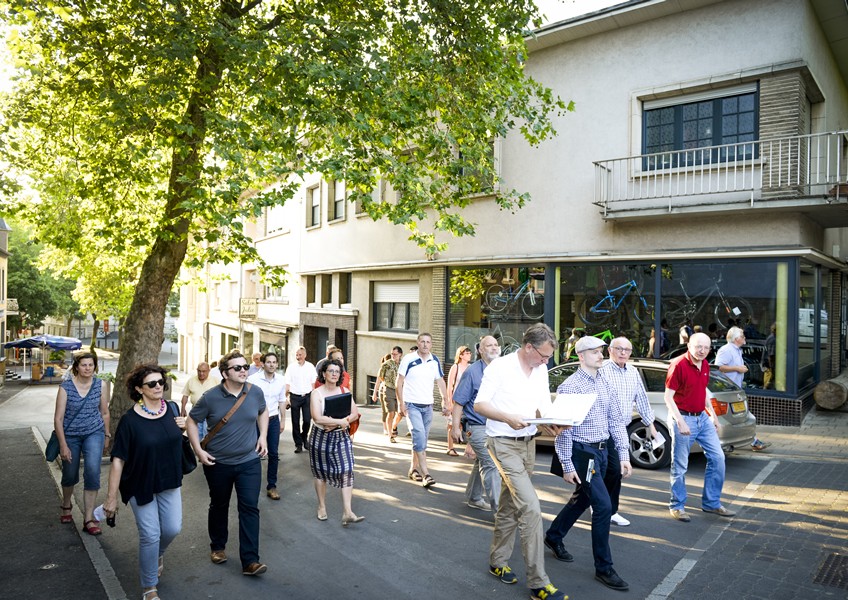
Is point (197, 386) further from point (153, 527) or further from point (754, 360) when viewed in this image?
point (754, 360)

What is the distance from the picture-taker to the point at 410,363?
8781 millimetres

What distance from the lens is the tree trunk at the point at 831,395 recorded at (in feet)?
41.0

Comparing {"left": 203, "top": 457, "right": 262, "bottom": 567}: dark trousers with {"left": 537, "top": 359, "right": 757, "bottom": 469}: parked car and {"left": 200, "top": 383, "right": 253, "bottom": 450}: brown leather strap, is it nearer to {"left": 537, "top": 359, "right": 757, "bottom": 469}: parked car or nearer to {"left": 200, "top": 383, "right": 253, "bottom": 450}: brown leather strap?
{"left": 200, "top": 383, "right": 253, "bottom": 450}: brown leather strap

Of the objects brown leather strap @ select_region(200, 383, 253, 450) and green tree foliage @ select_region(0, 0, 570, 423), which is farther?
green tree foliage @ select_region(0, 0, 570, 423)

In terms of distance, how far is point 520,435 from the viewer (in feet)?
16.1

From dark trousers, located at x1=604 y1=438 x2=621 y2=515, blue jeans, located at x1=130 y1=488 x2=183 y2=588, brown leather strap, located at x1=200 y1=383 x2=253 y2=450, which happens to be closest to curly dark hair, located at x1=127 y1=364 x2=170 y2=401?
brown leather strap, located at x1=200 y1=383 x2=253 y2=450

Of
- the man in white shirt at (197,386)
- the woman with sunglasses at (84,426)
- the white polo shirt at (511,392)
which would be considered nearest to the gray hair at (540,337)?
the white polo shirt at (511,392)

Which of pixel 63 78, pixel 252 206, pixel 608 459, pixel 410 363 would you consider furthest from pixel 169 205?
pixel 608 459

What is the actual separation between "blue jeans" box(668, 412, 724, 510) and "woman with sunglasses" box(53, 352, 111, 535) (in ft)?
19.1

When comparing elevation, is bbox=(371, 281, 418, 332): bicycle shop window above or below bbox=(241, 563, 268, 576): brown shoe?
above

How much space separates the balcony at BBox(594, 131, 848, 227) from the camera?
11148 millimetres

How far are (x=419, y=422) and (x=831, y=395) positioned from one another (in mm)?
8890

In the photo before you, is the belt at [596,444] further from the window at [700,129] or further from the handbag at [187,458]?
the window at [700,129]

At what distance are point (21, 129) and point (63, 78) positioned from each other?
1.52m
